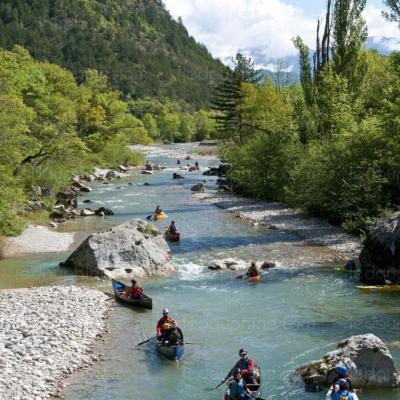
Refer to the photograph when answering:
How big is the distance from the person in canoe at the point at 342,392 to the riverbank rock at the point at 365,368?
8.37 ft

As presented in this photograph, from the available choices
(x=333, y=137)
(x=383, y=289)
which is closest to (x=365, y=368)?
(x=383, y=289)

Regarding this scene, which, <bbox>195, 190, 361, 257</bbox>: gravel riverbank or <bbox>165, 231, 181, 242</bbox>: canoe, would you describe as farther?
<bbox>165, 231, 181, 242</bbox>: canoe

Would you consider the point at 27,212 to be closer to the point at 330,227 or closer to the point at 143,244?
the point at 143,244

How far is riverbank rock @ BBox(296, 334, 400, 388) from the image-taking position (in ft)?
56.8

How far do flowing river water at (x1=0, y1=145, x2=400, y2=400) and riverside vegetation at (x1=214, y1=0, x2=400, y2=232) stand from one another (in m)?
Result: 5.38

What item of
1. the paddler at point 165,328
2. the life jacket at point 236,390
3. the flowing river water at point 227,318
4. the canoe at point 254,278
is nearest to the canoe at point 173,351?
the flowing river water at point 227,318

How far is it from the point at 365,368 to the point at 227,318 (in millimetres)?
7458

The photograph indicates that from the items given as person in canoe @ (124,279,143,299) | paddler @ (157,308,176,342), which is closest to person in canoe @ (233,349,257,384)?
paddler @ (157,308,176,342)

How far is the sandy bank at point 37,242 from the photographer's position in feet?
117

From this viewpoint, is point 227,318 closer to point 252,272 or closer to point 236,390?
point 252,272

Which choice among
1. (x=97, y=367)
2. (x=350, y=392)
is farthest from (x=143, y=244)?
(x=350, y=392)

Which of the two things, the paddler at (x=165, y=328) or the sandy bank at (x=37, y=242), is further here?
the sandy bank at (x=37, y=242)

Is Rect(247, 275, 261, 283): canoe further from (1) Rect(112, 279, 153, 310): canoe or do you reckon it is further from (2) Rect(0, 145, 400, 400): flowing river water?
(1) Rect(112, 279, 153, 310): canoe

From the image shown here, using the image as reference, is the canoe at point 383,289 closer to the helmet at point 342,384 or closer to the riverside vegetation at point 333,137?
the riverside vegetation at point 333,137
